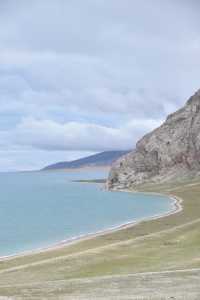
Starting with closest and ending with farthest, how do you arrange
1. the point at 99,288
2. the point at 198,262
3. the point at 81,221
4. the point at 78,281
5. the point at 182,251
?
the point at 99,288 < the point at 78,281 < the point at 198,262 < the point at 182,251 < the point at 81,221

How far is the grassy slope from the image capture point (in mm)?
29781

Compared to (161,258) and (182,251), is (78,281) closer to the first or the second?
(161,258)

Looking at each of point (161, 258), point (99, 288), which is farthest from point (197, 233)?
point (99, 288)

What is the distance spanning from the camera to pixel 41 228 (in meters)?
94.4

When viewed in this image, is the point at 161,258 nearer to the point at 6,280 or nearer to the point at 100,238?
the point at 6,280

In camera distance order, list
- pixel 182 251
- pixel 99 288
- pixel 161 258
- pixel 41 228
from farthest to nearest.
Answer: pixel 41 228
pixel 182 251
pixel 161 258
pixel 99 288

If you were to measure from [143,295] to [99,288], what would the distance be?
9.50 ft

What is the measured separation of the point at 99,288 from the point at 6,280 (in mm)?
10726

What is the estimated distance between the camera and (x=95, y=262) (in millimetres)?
47250

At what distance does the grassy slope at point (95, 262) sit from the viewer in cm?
2978

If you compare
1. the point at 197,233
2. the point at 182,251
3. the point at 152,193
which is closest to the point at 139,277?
the point at 182,251

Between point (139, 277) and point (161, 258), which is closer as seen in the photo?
point (139, 277)

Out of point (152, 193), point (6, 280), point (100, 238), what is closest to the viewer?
point (6, 280)

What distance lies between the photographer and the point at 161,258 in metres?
47.5
